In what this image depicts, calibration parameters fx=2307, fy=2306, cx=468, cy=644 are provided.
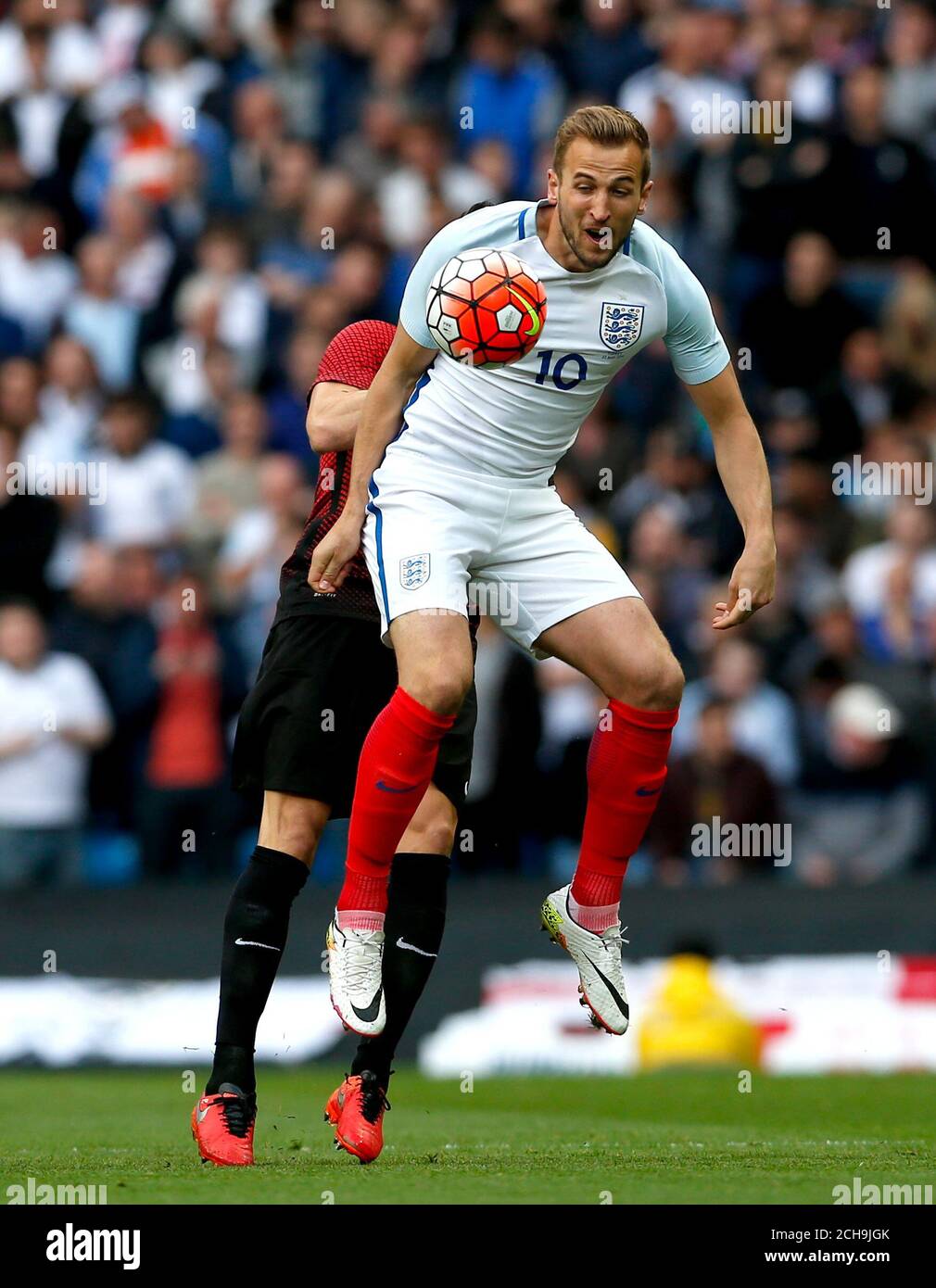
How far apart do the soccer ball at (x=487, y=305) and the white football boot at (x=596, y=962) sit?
1802 millimetres

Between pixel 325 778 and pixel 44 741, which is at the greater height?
pixel 44 741

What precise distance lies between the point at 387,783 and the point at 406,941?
719 mm

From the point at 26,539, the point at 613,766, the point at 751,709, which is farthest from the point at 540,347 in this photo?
the point at 26,539

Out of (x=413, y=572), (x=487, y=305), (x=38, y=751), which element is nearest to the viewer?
(x=487, y=305)

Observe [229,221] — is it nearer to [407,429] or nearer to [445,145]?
[445,145]

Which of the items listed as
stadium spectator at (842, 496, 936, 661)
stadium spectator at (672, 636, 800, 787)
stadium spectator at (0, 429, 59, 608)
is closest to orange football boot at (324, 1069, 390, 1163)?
stadium spectator at (672, 636, 800, 787)

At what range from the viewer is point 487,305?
657 cm

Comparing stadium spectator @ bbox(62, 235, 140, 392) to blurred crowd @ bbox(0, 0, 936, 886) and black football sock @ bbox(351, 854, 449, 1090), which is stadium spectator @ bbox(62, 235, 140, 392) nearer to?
blurred crowd @ bbox(0, 0, 936, 886)

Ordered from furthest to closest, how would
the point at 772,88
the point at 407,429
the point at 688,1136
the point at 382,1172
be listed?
the point at 772,88 → the point at 688,1136 → the point at 407,429 → the point at 382,1172

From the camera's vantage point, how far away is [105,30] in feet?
56.9

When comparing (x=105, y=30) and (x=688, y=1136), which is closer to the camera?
(x=688, y=1136)

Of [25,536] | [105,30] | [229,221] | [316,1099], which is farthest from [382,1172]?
[105,30]

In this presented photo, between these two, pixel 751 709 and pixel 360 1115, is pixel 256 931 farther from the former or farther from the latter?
pixel 751 709
